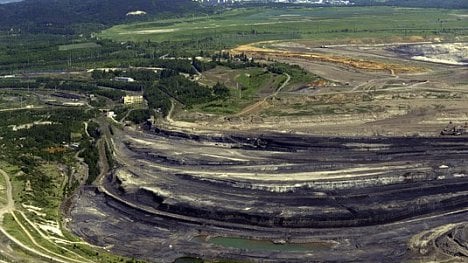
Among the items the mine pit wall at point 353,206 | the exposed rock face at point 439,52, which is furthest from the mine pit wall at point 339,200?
the exposed rock face at point 439,52

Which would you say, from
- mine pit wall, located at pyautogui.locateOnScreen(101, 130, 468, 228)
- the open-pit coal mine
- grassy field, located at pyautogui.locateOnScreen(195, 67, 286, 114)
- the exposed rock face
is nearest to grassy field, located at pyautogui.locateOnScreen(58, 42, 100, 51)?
grassy field, located at pyautogui.locateOnScreen(195, 67, 286, 114)

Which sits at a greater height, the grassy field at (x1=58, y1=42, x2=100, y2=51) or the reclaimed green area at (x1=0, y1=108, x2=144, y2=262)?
the grassy field at (x1=58, y1=42, x2=100, y2=51)

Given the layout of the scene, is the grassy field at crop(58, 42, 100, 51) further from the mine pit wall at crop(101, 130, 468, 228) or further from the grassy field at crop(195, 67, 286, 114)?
the mine pit wall at crop(101, 130, 468, 228)

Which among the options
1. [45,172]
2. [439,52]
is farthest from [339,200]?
[439,52]

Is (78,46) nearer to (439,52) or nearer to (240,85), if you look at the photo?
(240,85)

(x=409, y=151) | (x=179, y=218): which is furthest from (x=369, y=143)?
(x=179, y=218)

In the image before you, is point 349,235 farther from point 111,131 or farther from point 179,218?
point 111,131
